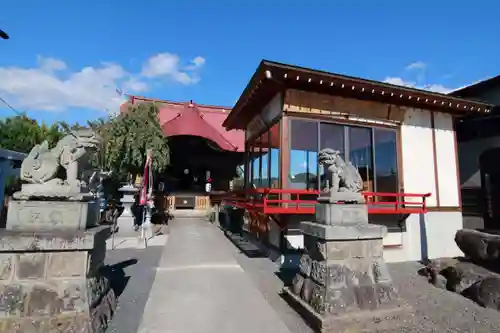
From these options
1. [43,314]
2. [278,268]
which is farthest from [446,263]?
[43,314]

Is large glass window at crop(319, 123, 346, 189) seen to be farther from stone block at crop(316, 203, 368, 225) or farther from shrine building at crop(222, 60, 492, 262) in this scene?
stone block at crop(316, 203, 368, 225)

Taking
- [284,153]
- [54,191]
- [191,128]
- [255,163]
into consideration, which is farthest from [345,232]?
[191,128]

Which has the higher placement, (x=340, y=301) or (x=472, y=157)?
(x=472, y=157)

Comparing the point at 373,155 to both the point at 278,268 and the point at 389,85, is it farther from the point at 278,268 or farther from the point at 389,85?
the point at 278,268

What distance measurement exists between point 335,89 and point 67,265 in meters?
7.29

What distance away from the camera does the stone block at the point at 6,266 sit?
307 centimetres

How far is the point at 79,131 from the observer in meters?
3.75

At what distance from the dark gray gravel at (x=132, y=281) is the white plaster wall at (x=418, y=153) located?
7.75 m

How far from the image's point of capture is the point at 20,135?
18844 millimetres

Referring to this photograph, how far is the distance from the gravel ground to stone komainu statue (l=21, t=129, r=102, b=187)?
142 inches

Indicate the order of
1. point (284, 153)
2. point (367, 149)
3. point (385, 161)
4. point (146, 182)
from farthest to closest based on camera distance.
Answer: point (146, 182) < point (385, 161) < point (367, 149) < point (284, 153)

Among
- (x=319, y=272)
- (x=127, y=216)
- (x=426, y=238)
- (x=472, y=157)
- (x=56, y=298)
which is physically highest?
(x=472, y=157)

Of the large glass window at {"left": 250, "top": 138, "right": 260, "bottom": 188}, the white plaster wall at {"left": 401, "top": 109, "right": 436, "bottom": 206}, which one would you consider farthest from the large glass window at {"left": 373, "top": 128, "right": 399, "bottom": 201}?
the large glass window at {"left": 250, "top": 138, "right": 260, "bottom": 188}

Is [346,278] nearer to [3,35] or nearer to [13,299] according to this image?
[13,299]
